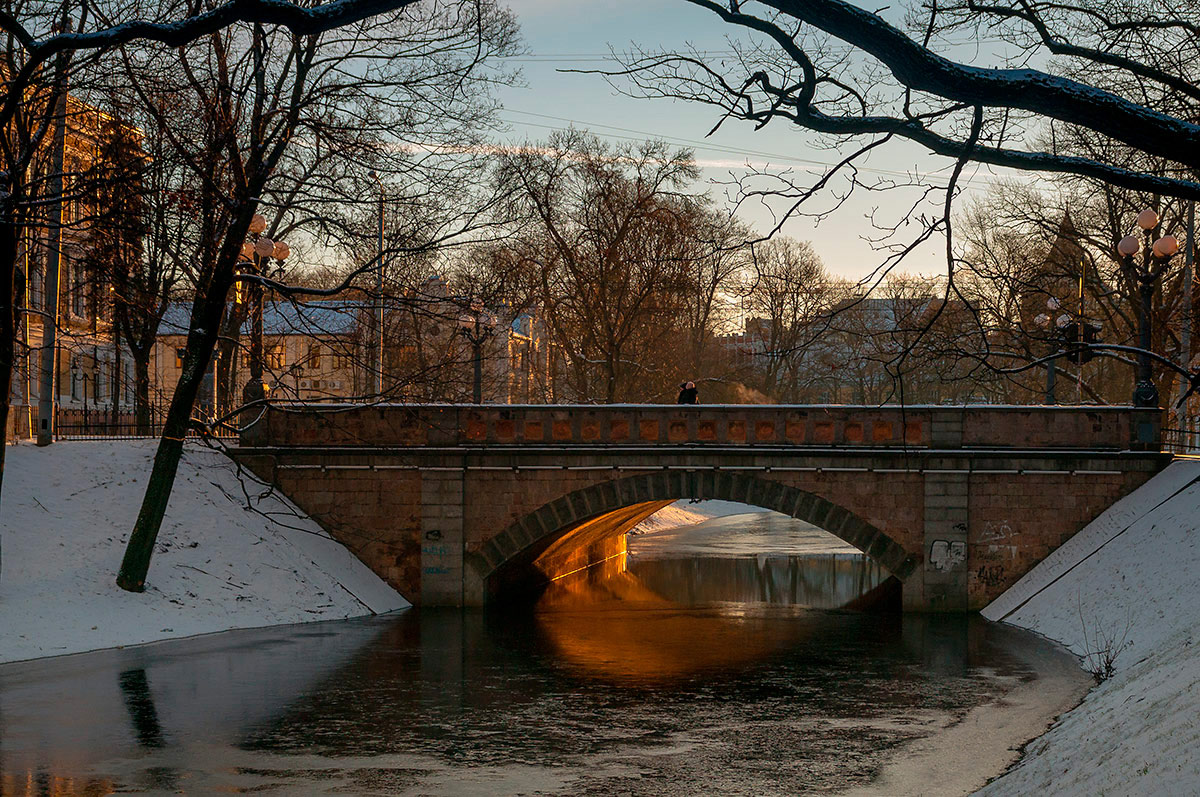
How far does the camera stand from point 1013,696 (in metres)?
16.4

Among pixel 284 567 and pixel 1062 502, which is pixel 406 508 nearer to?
pixel 284 567

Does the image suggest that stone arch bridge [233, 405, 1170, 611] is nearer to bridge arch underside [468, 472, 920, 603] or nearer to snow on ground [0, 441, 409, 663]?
bridge arch underside [468, 472, 920, 603]

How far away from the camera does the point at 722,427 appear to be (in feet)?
83.1

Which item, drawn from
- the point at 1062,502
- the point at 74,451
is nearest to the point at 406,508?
the point at 74,451

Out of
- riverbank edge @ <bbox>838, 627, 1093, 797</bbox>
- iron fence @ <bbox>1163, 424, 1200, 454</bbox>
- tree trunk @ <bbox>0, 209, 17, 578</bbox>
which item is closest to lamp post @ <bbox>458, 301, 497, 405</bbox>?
tree trunk @ <bbox>0, 209, 17, 578</bbox>

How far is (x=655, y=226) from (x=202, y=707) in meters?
27.2

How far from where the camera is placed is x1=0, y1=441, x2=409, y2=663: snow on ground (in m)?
19.5

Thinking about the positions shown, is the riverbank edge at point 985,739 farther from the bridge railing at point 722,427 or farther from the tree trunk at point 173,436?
the tree trunk at point 173,436

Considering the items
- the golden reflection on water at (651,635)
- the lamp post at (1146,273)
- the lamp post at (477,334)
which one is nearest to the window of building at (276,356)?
the lamp post at (477,334)

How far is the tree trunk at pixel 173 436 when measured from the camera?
1898 centimetres

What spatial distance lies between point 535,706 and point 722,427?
408 inches

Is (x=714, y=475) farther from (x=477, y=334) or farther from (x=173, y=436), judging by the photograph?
(x=173, y=436)

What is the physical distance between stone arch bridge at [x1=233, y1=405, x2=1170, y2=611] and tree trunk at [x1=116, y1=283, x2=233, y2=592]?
5.45 metres

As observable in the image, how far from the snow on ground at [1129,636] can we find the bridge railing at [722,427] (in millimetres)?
1701
